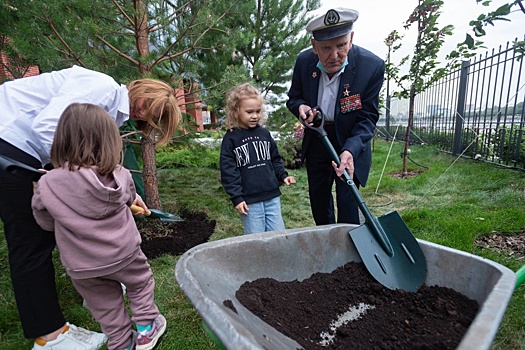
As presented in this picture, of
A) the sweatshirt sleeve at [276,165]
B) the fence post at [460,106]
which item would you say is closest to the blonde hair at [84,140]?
the sweatshirt sleeve at [276,165]

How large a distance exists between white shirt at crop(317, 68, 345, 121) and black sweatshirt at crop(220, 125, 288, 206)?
48cm

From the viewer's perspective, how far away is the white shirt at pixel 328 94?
1.80m

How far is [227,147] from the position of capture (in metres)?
2.05

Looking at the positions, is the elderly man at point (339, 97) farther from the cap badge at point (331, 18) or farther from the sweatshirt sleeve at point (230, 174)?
the sweatshirt sleeve at point (230, 174)

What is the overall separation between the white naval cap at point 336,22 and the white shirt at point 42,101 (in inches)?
40.2

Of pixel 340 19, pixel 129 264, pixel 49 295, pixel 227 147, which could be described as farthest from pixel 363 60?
pixel 49 295

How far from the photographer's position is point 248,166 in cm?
208

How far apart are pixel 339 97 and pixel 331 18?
41 centimetres

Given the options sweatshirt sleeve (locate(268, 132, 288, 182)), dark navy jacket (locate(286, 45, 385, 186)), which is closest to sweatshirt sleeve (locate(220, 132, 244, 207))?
sweatshirt sleeve (locate(268, 132, 288, 182))

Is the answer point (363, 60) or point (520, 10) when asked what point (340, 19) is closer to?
point (363, 60)

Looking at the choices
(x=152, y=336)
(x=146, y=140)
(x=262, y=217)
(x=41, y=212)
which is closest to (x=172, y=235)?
(x=146, y=140)

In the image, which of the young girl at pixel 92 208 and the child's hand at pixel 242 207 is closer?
the young girl at pixel 92 208

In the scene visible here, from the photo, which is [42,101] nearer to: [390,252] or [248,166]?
[248,166]

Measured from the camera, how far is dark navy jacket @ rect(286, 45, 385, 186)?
1709 mm
